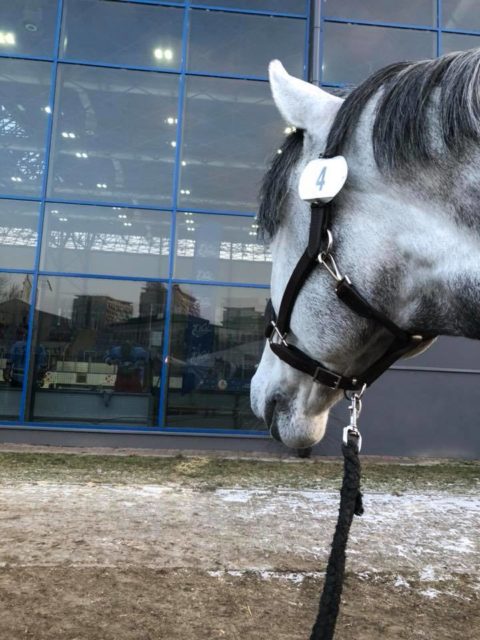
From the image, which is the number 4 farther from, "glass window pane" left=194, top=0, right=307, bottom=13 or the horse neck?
"glass window pane" left=194, top=0, right=307, bottom=13

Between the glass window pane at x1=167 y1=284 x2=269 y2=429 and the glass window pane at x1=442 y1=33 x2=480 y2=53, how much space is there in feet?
18.3

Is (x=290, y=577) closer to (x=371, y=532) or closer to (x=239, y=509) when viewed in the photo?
(x=371, y=532)

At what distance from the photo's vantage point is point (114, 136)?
897 cm

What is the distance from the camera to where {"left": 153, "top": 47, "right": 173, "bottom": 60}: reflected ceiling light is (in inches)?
354

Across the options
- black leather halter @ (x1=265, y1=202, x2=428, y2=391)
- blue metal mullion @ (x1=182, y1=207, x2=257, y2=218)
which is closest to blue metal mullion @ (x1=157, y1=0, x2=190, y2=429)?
Answer: blue metal mullion @ (x1=182, y1=207, x2=257, y2=218)

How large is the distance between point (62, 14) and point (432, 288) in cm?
1004

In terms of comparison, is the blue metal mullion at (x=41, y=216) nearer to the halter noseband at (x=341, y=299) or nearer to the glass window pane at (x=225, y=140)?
the glass window pane at (x=225, y=140)

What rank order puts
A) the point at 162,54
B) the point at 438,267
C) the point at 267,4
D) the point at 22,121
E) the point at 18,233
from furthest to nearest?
the point at 267,4
the point at 162,54
the point at 22,121
the point at 18,233
the point at 438,267

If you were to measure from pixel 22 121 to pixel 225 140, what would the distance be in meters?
3.68

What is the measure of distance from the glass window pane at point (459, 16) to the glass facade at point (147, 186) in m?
0.04

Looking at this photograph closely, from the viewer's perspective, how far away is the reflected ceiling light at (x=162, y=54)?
8.98m

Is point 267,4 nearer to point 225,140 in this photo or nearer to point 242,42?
point 242,42

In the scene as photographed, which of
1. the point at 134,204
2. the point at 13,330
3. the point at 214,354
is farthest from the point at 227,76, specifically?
the point at 13,330

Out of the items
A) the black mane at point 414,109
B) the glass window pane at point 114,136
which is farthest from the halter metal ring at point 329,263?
the glass window pane at point 114,136
